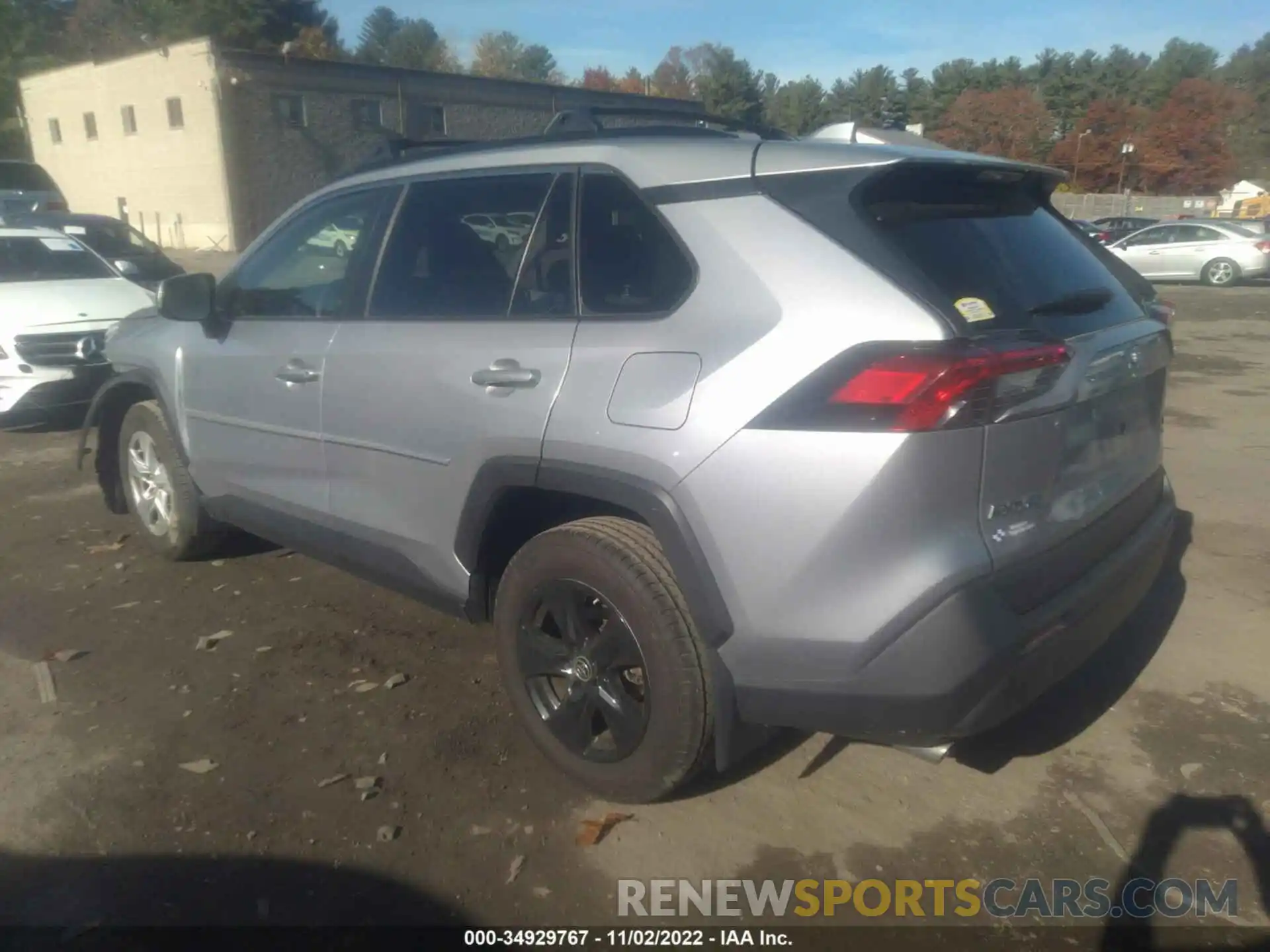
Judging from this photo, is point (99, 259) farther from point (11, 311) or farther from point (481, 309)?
point (481, 309)

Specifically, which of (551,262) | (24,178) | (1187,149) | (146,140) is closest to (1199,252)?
(551,262)

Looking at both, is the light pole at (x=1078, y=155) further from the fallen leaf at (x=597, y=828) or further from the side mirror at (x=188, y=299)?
the fallen leaf at (x=597, y=828)

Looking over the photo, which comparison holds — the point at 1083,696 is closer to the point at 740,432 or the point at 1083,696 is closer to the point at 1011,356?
the point at 1011,356

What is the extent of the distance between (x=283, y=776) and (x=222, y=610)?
5.00 feet

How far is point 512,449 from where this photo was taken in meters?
2.95

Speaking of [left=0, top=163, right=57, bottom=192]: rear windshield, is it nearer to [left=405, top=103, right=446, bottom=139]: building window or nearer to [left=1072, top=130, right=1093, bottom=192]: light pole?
[left=405, top=103, right=446, bottom=139]: building window

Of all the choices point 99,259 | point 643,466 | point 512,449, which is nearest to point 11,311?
point 99,259

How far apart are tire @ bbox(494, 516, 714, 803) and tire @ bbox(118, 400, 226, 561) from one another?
2.27m

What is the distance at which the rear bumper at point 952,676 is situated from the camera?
91.9 inches

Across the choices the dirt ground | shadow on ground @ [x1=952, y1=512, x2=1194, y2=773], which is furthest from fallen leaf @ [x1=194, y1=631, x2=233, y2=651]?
shadow on ground @ [x1=952, y1=512, x2=1194, y2=773]

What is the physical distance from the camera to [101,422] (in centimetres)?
523

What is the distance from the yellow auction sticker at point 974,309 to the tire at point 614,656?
992 millimetres

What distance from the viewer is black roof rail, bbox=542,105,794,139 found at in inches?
134

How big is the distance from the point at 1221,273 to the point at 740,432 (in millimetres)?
23428
